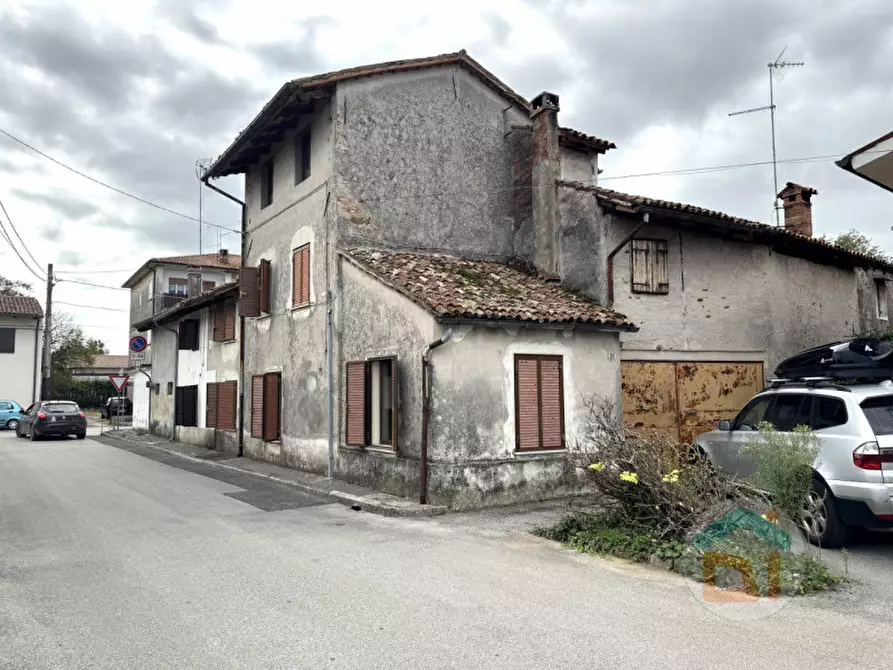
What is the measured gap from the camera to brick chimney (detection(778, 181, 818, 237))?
16.2 meters

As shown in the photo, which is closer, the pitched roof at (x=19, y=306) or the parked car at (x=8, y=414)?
the parked car at (x=8, y=414)

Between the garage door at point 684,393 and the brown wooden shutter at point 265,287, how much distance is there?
8054 mm

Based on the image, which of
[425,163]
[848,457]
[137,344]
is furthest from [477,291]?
[137,344]

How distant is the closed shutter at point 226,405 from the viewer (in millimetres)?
16797

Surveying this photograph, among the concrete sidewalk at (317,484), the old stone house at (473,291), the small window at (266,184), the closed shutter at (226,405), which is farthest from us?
the closed shutter at (226,405)

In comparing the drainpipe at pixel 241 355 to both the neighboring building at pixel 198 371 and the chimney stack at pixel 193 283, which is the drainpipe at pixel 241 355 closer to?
the neighboring building at pixel 198 371

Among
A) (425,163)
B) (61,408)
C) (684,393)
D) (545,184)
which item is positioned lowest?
(61,408)

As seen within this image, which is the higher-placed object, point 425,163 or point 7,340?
point 425,163

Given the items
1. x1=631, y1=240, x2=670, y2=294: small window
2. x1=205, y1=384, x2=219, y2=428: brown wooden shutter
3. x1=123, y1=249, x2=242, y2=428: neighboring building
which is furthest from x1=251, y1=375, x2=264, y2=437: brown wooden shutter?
x1=123, y1=249, x2=242, y2=428: neighboring building

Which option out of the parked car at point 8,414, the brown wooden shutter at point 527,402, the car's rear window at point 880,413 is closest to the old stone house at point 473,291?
the brown wooden shutter at point 527,402

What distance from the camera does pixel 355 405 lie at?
11.3m

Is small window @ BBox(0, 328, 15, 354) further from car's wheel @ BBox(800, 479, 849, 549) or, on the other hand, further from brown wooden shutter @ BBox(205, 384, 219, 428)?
car's wheel @ BBox(800, 479, 849, 549)

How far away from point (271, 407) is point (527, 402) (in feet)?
21.9

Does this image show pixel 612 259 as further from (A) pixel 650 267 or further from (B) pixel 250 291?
(B) pixel 250 291
